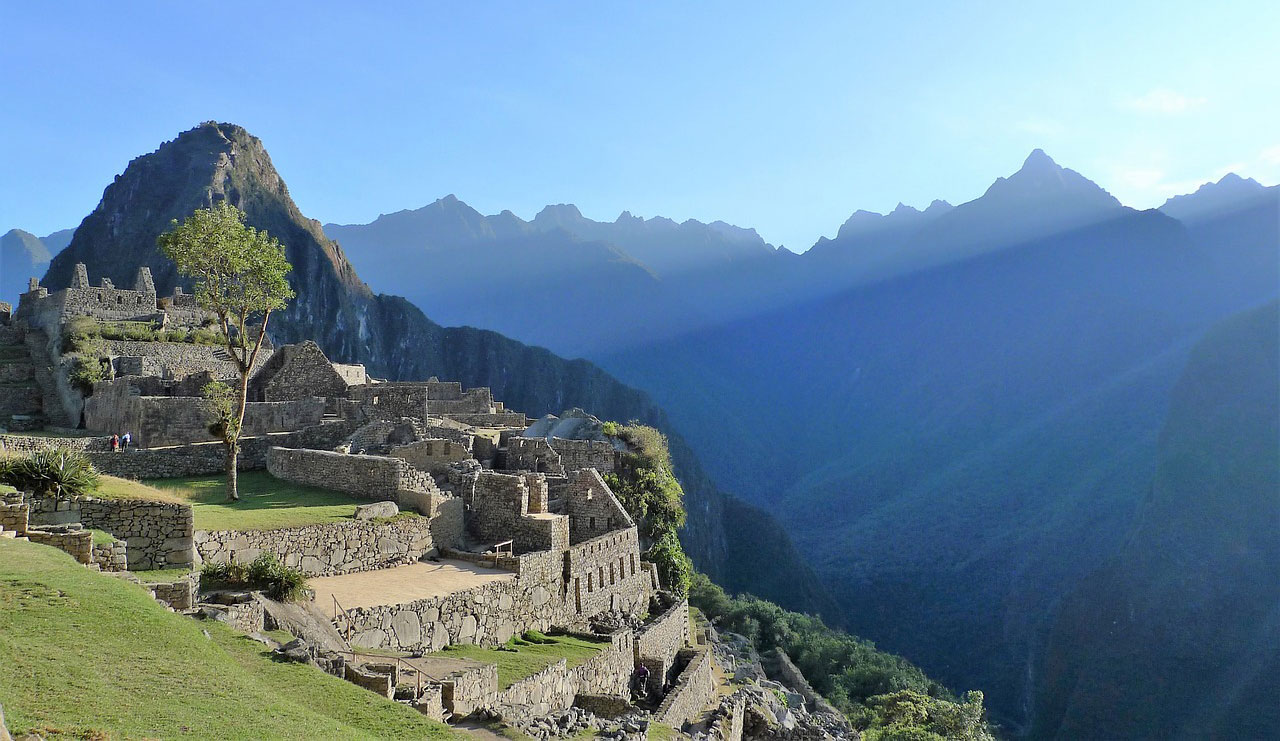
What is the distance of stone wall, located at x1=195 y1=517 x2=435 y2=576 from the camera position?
13.0 metres

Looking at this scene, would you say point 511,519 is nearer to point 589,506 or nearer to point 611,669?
point 589,506

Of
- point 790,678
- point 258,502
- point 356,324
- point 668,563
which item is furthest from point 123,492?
point 356,324

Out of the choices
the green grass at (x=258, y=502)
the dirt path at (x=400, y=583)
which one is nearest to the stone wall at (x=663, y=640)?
the dirt path at (x=400, y=583)

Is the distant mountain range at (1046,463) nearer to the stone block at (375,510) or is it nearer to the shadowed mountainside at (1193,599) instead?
the shadowed mountainside at (1193,599)

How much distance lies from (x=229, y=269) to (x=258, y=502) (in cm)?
610

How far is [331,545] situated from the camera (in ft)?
48.7

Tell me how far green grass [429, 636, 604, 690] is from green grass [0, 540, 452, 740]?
5042mm

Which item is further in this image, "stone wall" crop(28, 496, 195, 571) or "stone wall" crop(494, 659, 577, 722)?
"stone wall" crop(494, 659, 577, 722)

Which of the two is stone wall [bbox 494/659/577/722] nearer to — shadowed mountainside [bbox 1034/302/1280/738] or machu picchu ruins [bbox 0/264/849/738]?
machu picchu ruins [bbox 0/264/849/738]

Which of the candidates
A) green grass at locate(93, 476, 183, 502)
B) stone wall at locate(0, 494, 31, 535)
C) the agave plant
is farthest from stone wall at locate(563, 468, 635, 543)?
stone wall at locate(0, 494, 31, 535)

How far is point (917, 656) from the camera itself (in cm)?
7062

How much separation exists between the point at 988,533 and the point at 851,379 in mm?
102092

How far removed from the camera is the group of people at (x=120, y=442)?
2040 cm

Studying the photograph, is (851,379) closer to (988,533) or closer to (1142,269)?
(1142,269)
